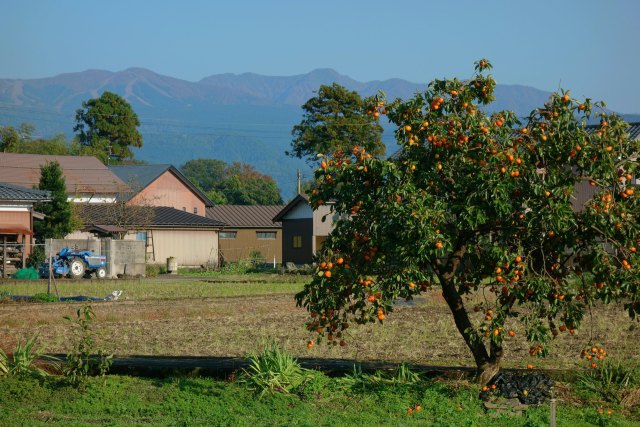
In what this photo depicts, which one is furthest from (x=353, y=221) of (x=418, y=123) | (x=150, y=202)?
(x=150, y=202)

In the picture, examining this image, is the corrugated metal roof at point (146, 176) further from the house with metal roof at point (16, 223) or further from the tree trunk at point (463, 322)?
the tree trunk at point (463, 322)

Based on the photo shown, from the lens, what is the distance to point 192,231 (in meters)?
59.2

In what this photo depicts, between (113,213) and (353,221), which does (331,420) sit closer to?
(353,221)

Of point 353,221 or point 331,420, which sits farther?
point 353,221

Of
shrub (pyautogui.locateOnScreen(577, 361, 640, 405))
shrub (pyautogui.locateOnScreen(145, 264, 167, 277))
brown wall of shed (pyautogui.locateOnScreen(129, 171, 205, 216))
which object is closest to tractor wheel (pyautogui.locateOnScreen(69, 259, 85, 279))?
shrub (pyautogui.locateOnScreen(145, 264, 167, 277))

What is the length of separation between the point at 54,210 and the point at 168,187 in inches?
798

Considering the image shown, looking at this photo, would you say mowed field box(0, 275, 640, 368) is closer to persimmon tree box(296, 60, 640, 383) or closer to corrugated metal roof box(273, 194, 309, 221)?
persimmon tree box(296, 60, 640, 383)

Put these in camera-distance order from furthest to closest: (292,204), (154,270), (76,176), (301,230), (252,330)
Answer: (76,176)
(292,204)
(301,230)
(154,270)
(252,330)

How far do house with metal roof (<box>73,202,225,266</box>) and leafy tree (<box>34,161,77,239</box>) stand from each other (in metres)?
3.91

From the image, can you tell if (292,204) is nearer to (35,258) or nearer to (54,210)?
(54,210)

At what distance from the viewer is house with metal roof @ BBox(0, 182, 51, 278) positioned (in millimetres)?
42500

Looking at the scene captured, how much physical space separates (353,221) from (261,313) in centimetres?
1535

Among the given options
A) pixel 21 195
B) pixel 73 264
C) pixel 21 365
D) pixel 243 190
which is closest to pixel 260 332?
pixel 21 365

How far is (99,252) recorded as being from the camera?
1687 inches
